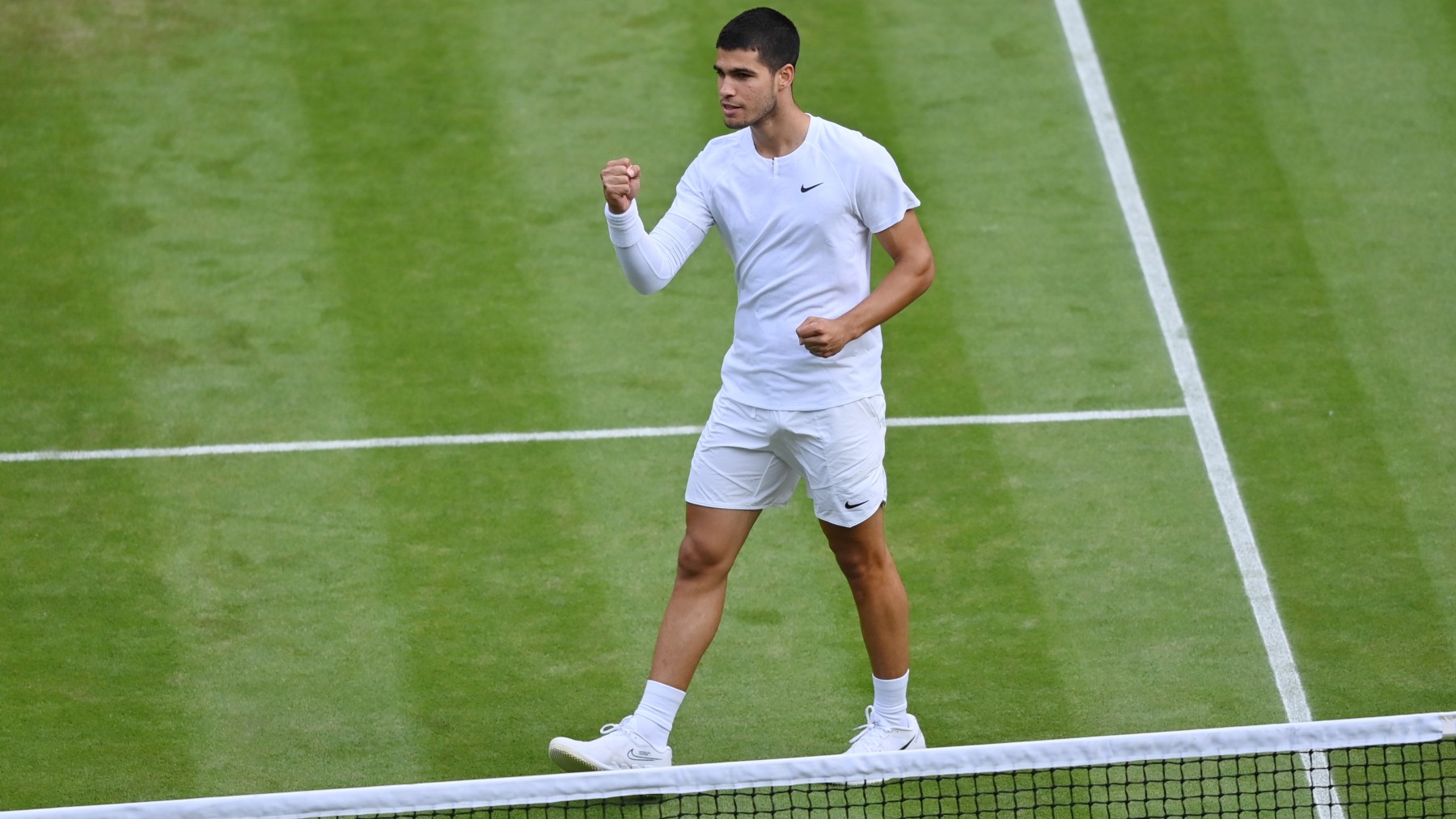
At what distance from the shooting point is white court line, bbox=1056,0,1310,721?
680 cm

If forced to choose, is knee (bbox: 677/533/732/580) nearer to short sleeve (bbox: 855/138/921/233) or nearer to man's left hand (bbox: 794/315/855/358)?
man's left hand (bbox: 794/315/855/358)

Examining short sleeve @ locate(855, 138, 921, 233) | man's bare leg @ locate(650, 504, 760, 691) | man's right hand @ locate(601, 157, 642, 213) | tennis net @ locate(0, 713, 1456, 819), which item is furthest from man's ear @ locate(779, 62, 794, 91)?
tennis net @ locate(0, 713, 1456, 819)

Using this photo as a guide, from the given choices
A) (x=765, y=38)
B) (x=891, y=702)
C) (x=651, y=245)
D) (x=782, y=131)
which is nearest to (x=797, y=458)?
(x=651, y=245)

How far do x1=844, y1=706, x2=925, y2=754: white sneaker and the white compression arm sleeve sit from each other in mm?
1685

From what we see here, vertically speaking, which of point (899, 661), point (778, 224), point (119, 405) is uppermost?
point (778, 224)

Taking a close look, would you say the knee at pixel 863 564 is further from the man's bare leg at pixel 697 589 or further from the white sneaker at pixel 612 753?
the white sneaker at pixel 612 753

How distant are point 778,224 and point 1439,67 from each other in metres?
6.58

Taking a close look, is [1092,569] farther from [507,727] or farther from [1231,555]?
[507,727]

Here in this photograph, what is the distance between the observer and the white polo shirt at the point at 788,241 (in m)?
5.61

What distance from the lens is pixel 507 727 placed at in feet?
21.0

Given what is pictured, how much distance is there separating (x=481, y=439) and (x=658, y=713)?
8.50 ft

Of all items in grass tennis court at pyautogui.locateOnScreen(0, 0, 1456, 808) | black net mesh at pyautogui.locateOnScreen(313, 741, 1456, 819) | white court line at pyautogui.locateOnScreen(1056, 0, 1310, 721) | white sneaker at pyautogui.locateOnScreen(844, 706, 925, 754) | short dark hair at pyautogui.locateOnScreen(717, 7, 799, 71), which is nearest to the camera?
short dark hair at pyautogui.locateOnScreen(717, 7, 799, 71)

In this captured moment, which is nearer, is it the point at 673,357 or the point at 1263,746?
the point at 1263,746

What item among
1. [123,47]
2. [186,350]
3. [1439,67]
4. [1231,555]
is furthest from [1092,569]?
[123,47]
